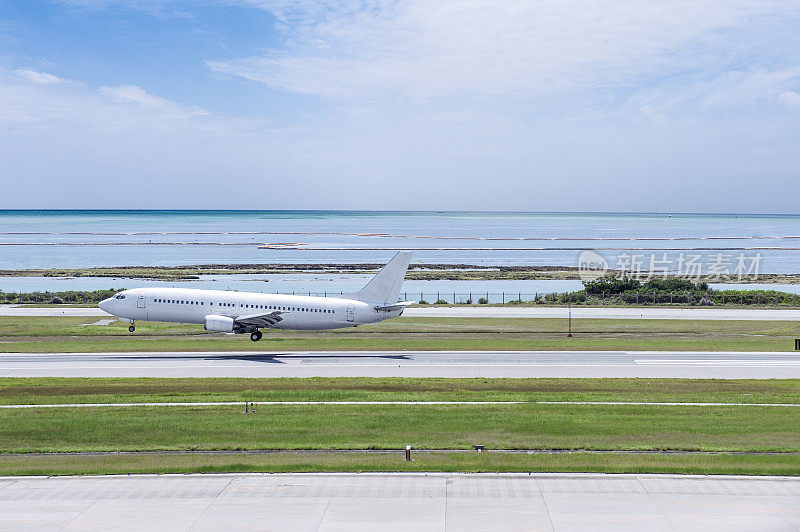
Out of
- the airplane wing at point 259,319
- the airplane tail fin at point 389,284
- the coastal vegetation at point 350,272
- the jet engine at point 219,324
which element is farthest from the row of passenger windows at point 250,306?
the coastal vegetation at point 350,272

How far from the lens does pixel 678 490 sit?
773 inches

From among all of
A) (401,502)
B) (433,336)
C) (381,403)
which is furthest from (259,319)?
(401,502)

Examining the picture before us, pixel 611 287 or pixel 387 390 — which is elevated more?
pixel 611 287

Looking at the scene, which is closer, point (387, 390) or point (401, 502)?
point (401, 502)

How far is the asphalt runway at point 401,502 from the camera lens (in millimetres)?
17234

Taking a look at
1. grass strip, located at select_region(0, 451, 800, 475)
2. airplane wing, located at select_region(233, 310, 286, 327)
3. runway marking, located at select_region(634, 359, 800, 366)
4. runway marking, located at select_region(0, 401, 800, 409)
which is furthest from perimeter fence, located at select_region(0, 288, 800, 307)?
grass strip, located at select_region(0, 451, 800, 475)

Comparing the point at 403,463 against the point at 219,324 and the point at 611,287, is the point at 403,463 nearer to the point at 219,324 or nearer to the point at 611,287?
the point at 219,324

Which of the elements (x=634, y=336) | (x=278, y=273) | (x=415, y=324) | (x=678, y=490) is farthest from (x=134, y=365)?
(x=278, y=273)

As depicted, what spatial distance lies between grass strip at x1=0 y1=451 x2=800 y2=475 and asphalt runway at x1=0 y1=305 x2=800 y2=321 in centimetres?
4718

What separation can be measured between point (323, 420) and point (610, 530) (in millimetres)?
14149

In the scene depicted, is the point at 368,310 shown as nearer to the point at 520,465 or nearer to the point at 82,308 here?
the point at 520,465

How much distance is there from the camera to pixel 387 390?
35.2 meters

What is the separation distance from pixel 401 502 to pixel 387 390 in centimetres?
1653

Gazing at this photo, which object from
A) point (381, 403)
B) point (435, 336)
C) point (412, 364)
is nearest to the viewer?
point (381, 403)
